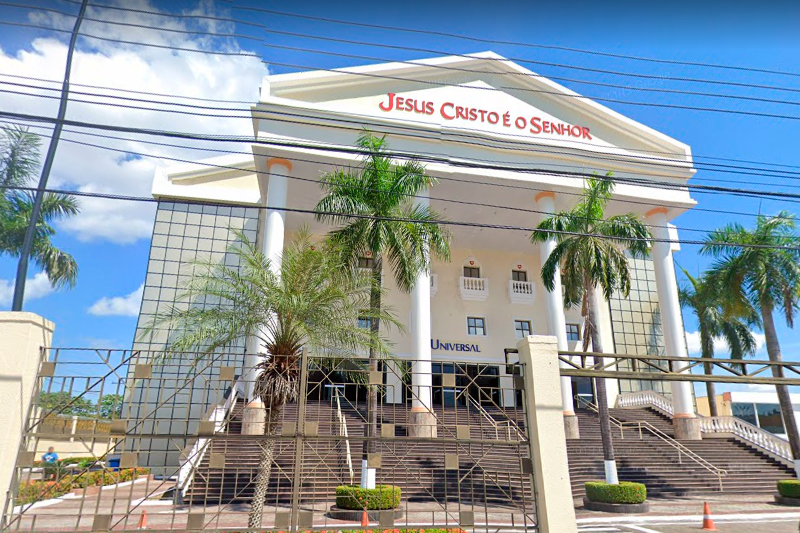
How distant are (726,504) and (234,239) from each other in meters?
25.0

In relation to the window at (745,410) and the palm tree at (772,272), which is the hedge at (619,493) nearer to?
the palm tree at (772,272)

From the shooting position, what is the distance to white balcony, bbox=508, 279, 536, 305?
31.9 m

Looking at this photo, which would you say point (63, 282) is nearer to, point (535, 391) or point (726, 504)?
point (535, 391)

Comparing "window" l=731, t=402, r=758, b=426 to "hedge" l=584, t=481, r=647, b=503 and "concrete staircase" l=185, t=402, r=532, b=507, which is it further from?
"concrete staircase" l=185, t=402, r=532, b=507

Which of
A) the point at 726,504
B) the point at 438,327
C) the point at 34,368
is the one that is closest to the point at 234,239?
the point at 438,327

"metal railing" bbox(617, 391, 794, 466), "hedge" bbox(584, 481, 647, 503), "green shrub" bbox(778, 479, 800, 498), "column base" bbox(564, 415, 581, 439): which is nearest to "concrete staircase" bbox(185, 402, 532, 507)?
"hedge" bbox(584, 481, 647, 503)

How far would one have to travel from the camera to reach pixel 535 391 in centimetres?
855

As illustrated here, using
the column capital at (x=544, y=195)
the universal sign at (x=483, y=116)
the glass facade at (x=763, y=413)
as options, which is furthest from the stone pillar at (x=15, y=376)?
the glass facade at (x=763, y=413)

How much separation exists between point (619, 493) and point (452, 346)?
14407 millimetres

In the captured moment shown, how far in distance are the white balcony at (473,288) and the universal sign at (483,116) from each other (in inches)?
353

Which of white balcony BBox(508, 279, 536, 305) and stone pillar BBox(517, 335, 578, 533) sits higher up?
white balcony BBox(508, 279, 536, 305)

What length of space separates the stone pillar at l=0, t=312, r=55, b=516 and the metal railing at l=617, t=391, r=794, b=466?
24.7 meters

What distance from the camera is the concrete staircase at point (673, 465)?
19641 millimetres

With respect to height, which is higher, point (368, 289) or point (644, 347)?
point (644, 347)
